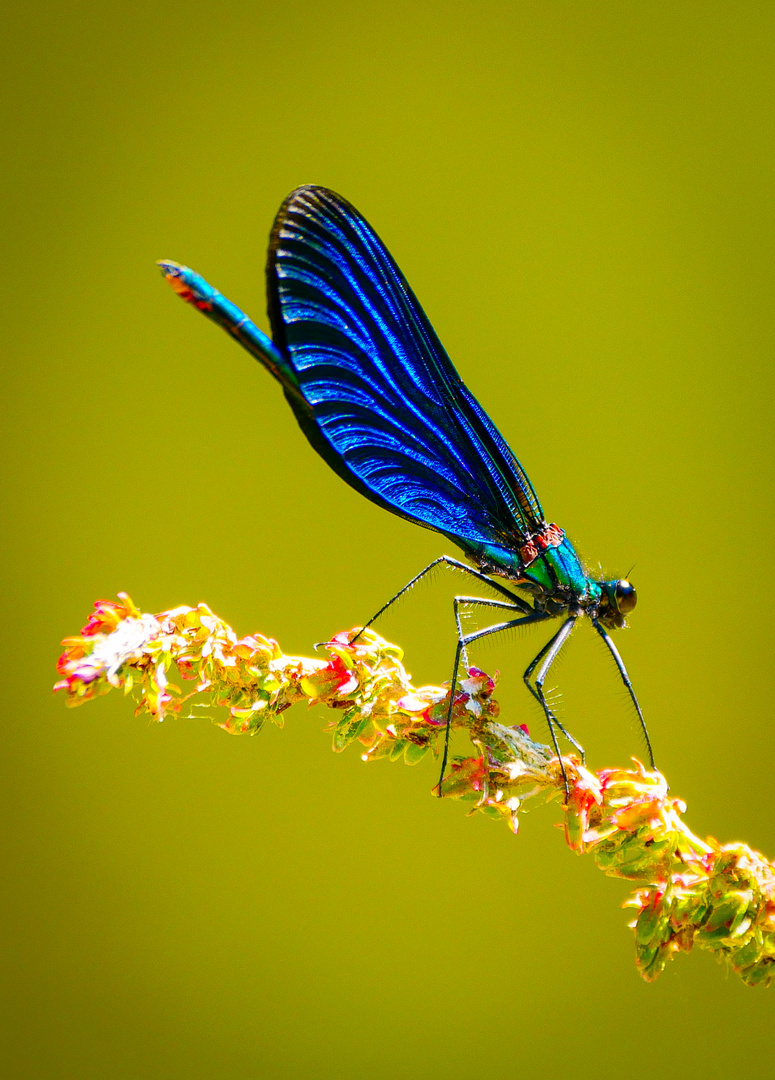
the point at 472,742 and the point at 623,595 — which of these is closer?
the point at 472,742

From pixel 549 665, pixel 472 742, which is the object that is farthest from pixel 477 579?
pixel 472 742

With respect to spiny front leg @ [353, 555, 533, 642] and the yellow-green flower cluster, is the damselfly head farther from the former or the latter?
the yellow-green flower cluster

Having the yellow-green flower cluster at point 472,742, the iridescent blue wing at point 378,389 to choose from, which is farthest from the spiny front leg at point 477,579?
the yellow-green flower cluster at point 472,742

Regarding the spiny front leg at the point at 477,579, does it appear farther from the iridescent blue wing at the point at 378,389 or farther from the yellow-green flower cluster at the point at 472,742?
the yellow-green flower cluster at the point at 472,742

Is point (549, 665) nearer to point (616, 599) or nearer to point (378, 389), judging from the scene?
point (616, 599)

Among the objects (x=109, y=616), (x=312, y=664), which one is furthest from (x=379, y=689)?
(x=109, y=616)

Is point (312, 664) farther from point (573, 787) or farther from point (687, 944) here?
point (687, 944)
